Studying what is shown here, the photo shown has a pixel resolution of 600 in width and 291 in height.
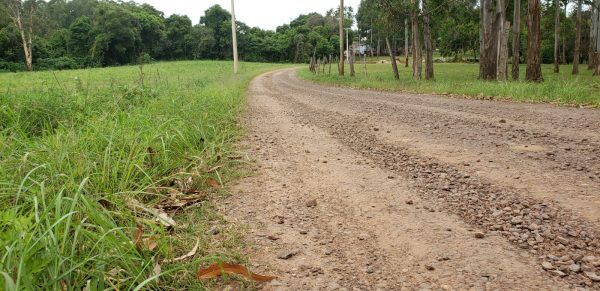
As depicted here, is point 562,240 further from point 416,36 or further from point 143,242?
point 416,36

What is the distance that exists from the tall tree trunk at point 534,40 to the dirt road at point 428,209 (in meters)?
8.72

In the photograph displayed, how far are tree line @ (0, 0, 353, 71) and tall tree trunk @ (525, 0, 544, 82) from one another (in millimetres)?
31507

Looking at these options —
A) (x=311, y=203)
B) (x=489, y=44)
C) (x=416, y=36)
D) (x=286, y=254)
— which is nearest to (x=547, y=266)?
(x=286, y=254)

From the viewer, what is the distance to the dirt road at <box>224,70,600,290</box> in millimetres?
2104

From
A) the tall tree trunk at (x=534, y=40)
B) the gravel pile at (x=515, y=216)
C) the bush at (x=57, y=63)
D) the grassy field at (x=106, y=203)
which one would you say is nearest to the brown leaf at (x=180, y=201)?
the grassy field at (x=106, y=203)

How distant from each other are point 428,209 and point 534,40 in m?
13.6

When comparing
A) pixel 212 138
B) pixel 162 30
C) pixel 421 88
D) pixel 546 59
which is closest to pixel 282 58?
pixel 162 30

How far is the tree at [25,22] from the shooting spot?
45.3 m

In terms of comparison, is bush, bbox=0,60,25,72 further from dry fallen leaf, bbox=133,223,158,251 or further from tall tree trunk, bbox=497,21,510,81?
dry fallen leaf, bbox=133,223,158,251

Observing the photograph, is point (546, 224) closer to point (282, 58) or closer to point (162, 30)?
point (162, 30)

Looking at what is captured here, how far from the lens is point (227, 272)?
211 cm

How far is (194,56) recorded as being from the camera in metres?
71.9

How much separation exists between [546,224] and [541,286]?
2.70 ft

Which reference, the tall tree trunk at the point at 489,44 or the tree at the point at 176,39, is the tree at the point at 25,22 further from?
the tall tree trunk at the point at 489,44
